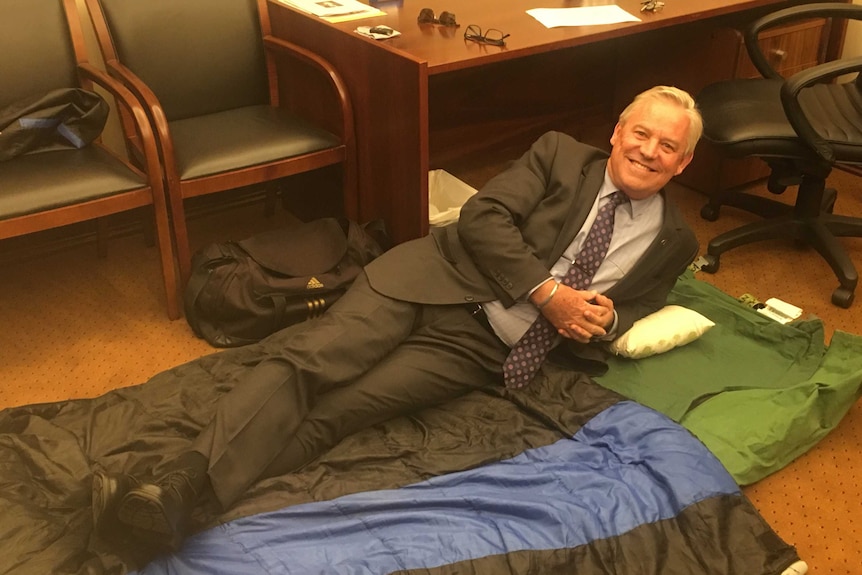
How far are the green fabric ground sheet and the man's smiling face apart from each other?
0.45 m

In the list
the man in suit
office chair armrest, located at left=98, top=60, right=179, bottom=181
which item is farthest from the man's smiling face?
office chair armrest, located at left=98, top=60, right=179, bottom=181

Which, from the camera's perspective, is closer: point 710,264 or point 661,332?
point 661,332

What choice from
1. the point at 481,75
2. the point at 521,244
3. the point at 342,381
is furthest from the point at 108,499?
the point at 481,75

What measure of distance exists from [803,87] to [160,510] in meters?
1.86

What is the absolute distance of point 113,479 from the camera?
1.42m

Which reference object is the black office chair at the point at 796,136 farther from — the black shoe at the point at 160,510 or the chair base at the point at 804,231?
the black shoe at the point at 160,510

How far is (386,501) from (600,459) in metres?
0.46

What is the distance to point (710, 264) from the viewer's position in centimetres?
253

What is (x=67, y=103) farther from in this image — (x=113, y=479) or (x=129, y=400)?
(x=113, y=479)

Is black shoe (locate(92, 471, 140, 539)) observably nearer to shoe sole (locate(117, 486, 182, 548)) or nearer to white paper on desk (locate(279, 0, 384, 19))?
shoe sole (locate(117, 486, 182, 548))

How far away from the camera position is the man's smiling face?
176 centimetres

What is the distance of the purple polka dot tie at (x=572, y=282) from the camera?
184 cm

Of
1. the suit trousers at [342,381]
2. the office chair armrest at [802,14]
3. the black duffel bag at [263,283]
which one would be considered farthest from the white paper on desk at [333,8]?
the office chair armrest at [802,14]

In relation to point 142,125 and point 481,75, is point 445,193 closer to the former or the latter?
point 481,75
